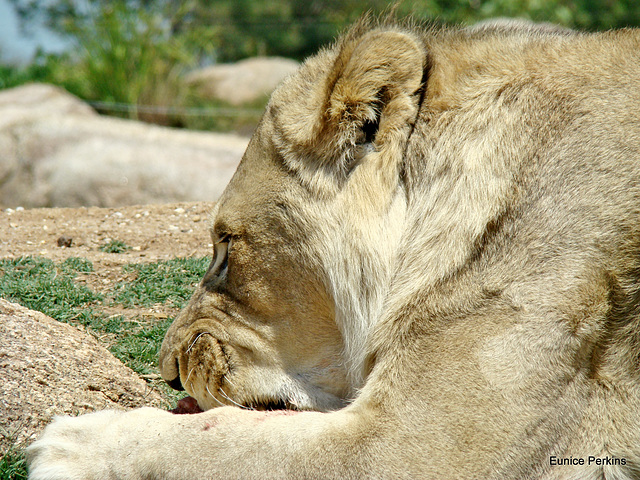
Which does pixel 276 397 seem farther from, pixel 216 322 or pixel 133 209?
pixel 133 209

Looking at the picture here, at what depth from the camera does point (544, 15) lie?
1653cm

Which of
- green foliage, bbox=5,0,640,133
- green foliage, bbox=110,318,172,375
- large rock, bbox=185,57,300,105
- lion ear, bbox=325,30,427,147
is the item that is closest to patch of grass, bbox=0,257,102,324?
green foliage, bbox=110,318,172,375

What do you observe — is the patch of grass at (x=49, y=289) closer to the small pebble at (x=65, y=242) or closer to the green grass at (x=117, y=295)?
the green grass at (x=117, y=295)

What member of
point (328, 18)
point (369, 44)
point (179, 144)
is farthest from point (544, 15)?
point (369, 44)

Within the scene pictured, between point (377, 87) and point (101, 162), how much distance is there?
274 inches

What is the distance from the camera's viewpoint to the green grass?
3684mm

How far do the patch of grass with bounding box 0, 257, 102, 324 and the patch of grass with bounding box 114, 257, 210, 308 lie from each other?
0.18 meters

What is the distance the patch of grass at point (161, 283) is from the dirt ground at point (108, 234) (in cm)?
7

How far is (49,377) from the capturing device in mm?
3078

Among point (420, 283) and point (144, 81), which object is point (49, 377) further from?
point (144, 81)

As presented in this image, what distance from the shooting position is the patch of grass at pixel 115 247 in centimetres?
488

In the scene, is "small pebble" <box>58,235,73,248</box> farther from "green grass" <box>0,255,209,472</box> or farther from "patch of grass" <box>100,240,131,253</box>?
"green grass" <box>0,255,209,472</box>

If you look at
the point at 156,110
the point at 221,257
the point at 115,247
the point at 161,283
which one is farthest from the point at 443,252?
the point at 156,110

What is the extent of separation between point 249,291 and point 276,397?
432 mm
